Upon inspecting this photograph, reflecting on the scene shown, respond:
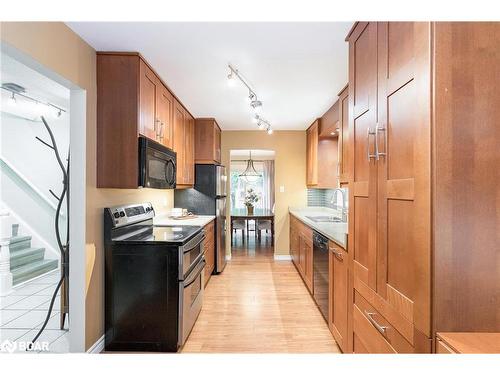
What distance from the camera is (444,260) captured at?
90cm

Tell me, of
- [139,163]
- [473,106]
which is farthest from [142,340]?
[473,106]

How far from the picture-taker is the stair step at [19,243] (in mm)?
3844

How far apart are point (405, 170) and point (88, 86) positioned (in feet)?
7.24

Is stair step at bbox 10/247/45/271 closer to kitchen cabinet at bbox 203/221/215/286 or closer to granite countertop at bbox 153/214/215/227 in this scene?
granite countertop at bbox 153/214/215/227

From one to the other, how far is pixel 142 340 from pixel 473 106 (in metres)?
2.45

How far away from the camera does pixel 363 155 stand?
4.89 feet

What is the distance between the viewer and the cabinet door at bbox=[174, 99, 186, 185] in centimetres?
320

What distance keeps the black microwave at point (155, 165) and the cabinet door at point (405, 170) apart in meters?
1.73

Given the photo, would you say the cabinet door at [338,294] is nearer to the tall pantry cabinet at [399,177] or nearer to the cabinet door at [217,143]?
the tall pantry cabinet at [399,177]

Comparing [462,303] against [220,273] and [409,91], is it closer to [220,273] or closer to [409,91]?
[409,91]

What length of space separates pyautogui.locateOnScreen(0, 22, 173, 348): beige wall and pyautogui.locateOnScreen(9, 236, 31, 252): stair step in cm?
281

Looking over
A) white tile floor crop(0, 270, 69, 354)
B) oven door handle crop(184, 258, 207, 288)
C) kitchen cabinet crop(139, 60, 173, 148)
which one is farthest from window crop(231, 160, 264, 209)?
oven door handle crop(184, 258, 207, 288)

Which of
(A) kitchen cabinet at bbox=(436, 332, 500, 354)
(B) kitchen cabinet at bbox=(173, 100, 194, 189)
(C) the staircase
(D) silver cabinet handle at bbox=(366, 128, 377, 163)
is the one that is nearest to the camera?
(A) kitchen cabinet at bbox=(436, 332, 500, 354)
